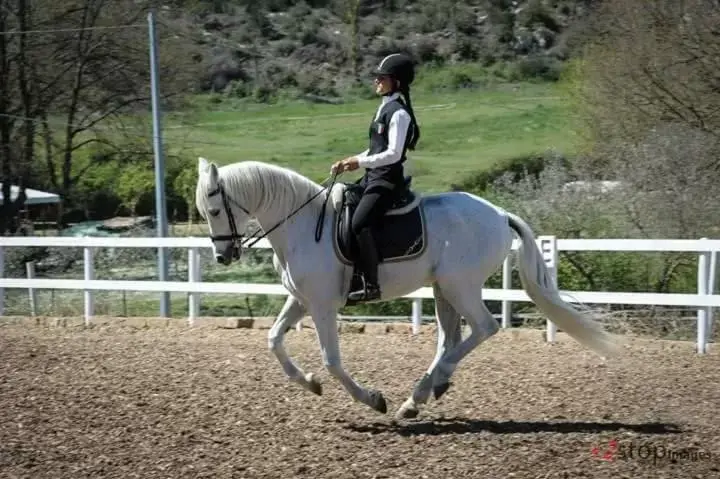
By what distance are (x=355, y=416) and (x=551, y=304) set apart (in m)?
1.84

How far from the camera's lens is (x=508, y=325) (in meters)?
13.9

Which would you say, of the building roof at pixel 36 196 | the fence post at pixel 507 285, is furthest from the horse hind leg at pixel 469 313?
the building roof at pixel 36 196

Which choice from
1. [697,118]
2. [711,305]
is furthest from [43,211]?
Answer: [711,305]

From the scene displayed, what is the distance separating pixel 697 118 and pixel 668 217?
6.12 m

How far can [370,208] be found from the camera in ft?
27.4

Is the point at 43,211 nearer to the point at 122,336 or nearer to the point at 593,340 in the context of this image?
the point at 122,336

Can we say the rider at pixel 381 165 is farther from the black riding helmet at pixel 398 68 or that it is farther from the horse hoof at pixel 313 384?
the horse hoof at pixel 313 384

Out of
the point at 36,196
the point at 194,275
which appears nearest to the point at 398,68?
the point at 194,275

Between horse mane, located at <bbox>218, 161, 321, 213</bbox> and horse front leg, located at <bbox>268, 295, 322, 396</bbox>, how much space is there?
2.44 feet

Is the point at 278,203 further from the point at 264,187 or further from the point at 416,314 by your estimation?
the point at 416,314

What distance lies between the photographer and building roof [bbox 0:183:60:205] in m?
31.6


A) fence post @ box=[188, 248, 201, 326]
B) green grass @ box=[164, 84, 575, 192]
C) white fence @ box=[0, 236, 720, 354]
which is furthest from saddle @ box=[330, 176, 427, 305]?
green grass @ box=[164, 84, 575, 192]

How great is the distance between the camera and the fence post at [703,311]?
1205 cm

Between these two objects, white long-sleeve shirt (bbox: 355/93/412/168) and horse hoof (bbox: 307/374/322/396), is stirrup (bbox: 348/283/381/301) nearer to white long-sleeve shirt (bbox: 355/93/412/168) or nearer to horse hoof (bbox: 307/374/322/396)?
horse hoof (bbox: 307/374/322/396)
